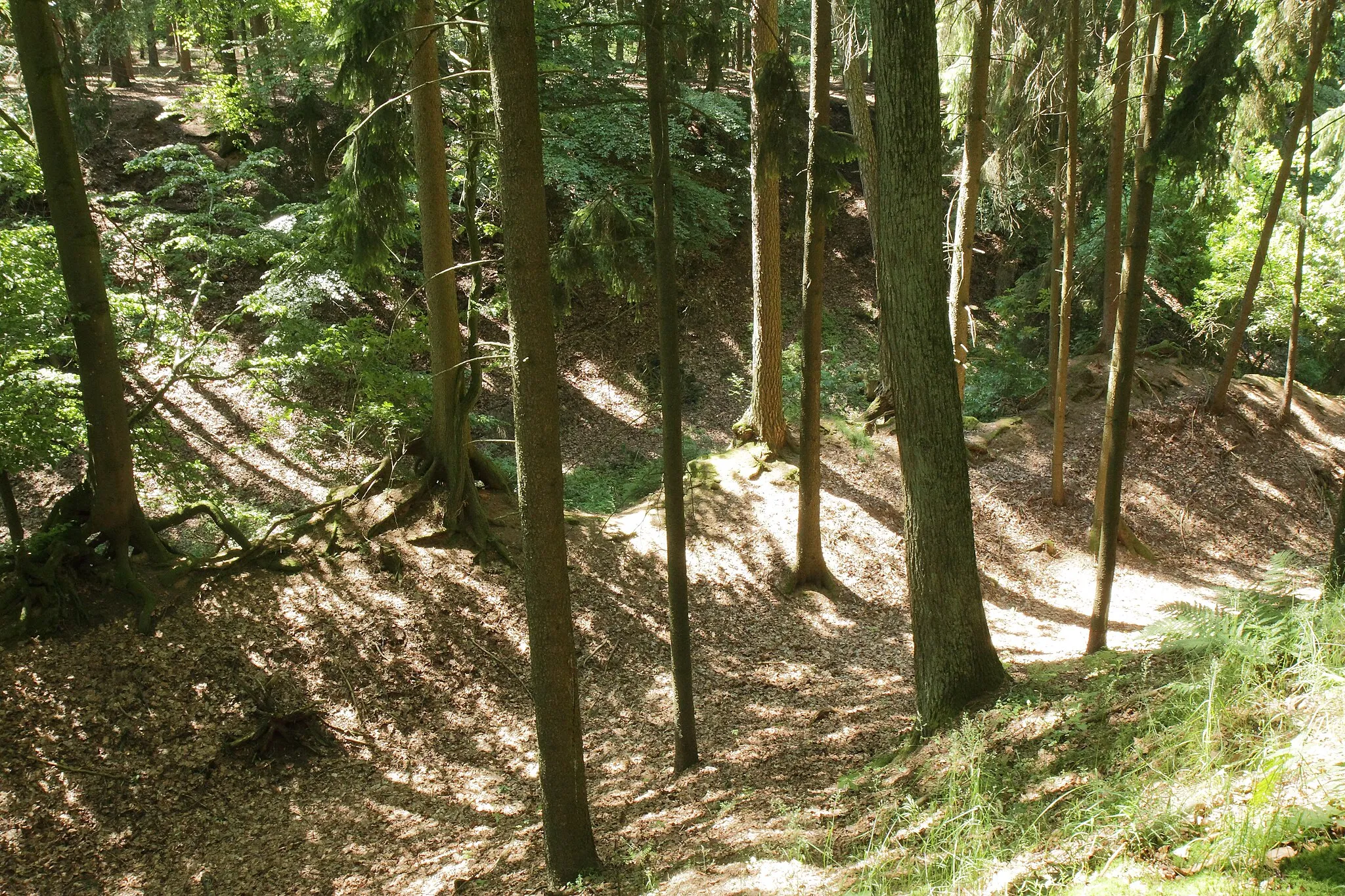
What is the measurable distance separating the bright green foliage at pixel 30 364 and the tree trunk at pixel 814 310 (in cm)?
849

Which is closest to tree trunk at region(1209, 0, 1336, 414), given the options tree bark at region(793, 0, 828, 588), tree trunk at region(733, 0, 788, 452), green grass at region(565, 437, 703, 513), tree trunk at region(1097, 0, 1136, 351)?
tree trunk at region(1097, 0, 1136, 351)

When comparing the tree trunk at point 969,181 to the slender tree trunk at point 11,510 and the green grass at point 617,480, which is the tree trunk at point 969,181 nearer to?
the green grass at point 617,480

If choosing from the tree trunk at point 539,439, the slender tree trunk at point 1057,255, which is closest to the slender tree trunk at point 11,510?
the tree trunk at point 539,439

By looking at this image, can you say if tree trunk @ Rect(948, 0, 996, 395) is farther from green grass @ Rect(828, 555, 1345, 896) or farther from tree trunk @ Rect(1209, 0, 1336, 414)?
green grass @ Rect(828, 555, 1345, 896)

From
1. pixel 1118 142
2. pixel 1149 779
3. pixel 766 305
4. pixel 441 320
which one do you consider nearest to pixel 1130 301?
pixel 1118 142

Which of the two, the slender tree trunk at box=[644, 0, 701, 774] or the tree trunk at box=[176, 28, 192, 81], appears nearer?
the slender tree trunk at box=[644, 0, 701, 774]

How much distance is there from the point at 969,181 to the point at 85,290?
11623 millimetres

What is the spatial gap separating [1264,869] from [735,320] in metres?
19.2

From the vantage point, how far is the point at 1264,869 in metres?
2.89

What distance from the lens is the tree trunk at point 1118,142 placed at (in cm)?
1038

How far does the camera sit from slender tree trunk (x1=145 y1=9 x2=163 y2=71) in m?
21.0

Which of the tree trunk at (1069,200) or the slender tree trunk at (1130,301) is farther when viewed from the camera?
the tree trunk at (1069,200)

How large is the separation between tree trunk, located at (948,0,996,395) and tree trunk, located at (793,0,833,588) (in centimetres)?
258

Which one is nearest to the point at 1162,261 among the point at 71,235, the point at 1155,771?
the point at 1155,771
